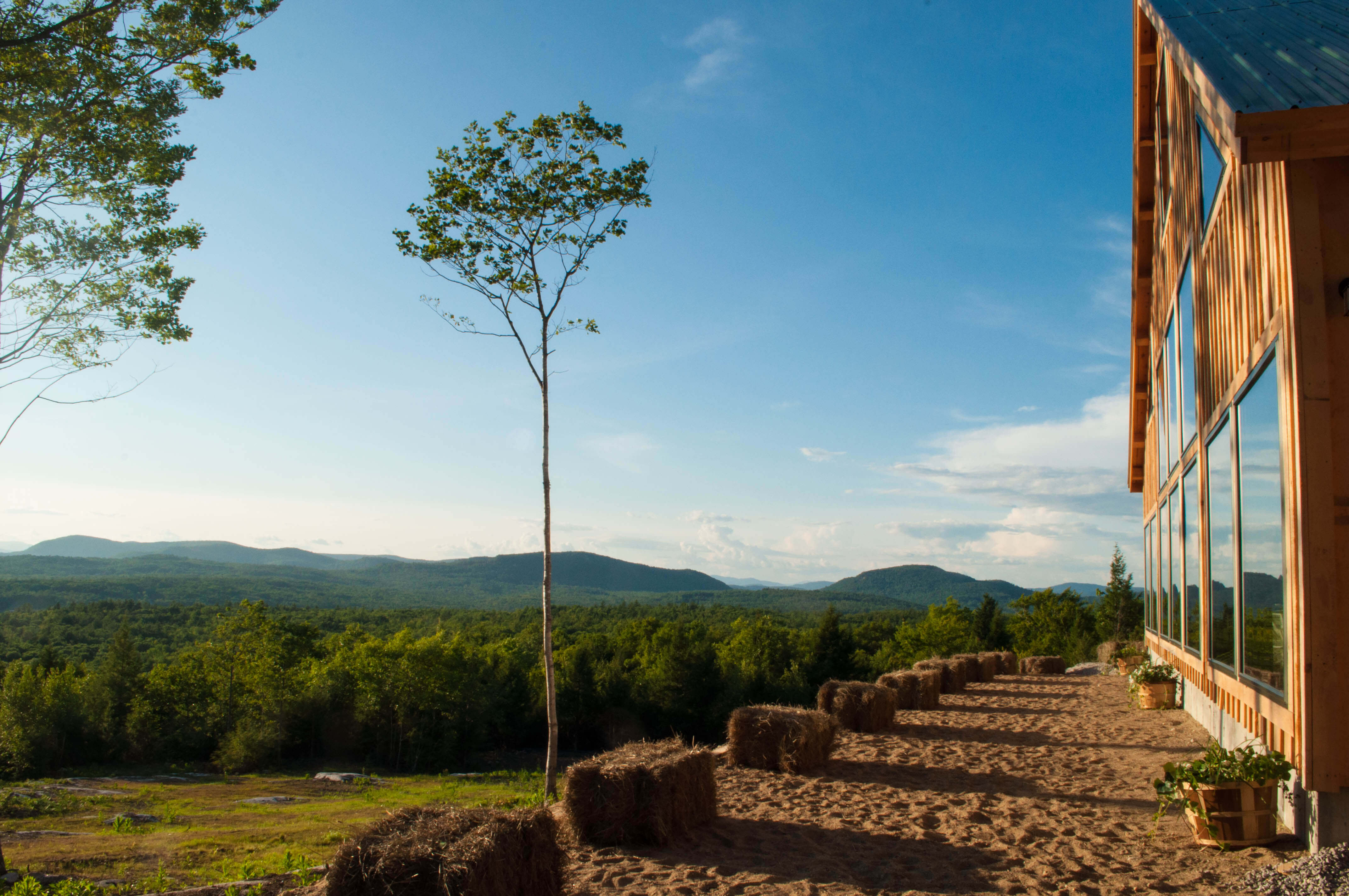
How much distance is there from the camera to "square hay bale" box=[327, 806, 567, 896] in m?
4.12

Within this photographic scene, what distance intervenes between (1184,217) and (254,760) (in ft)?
162

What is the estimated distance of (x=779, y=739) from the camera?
339 inches

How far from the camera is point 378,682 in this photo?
149 ft

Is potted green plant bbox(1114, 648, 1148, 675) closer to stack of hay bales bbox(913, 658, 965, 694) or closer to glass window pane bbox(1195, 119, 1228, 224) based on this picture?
stack of hay bales bbox(913, 658, 965, 694)

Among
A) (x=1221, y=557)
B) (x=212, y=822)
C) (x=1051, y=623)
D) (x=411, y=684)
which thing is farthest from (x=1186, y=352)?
(x=1051, y=623)

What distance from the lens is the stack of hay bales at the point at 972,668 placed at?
17359 mm

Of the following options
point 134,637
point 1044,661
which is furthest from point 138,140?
point 134,637

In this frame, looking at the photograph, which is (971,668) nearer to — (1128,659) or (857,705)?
(1128,659)

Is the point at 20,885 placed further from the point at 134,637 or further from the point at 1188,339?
the point at 134,637

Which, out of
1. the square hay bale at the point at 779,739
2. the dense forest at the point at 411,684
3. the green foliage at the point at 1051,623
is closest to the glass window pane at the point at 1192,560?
the square hay bale at the point at 779,739

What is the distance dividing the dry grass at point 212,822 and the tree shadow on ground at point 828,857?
2234mm

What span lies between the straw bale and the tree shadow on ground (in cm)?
700

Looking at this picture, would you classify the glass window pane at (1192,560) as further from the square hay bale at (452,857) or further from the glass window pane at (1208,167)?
the square hay bale at (452,857)

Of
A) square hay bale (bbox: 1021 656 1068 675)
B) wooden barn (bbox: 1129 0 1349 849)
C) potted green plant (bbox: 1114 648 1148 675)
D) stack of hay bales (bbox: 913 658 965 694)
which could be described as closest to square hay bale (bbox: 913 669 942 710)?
stack of hay bales (bbox: 913 658 965 694)
